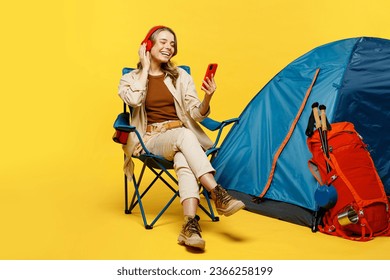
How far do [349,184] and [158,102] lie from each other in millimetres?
1209

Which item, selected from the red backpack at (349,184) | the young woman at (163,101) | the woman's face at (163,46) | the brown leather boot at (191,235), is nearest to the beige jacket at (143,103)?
the young woman at (163,101)

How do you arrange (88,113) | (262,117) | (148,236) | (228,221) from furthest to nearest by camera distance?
(88,113), (262,117), (228,221), (148,236)

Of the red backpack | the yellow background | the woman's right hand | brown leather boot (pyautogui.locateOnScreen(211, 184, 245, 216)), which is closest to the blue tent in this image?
the red backpack

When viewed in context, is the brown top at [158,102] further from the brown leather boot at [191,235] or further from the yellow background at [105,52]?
the yellow background at [105,52]

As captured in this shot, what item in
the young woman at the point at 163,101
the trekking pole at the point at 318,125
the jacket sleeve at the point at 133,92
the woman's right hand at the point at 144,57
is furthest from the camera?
the woman's right hand at the point at 144,57

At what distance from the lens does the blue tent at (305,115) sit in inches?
153

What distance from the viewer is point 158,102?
13.5ft

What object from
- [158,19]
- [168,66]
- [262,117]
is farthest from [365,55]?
[158,19]

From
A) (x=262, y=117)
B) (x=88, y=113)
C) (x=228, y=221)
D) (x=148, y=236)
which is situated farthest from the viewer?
(x=88, y=113)

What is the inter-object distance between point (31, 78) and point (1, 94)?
29 centimetres

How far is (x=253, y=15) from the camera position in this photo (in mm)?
6258

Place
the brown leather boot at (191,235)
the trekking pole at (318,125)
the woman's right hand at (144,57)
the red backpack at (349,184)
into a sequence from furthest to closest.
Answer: the woman's right hand at (144,57) → the trekking pole at (318,125) → the red backpack at (349,184) → the brown leather boot at (191,235)

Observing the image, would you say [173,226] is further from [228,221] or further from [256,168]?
[256,168]

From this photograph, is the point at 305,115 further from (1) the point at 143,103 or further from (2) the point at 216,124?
(1) the point at 143,103
